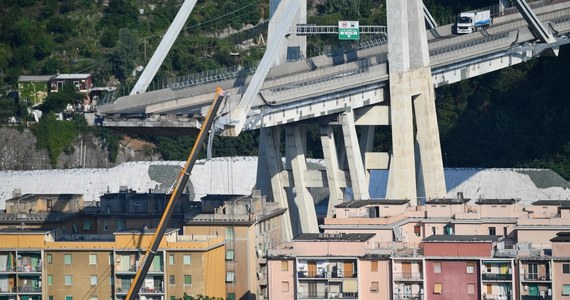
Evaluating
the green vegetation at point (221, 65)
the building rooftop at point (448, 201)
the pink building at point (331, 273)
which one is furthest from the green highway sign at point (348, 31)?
the pink building at point (331, 273)

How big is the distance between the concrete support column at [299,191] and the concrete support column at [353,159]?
1.41 meters

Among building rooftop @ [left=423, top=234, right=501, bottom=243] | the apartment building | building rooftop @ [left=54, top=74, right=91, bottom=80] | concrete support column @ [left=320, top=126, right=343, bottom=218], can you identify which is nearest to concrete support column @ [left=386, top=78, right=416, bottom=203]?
concrete support column @ [left=320, top=126, right=343, bottom=218]

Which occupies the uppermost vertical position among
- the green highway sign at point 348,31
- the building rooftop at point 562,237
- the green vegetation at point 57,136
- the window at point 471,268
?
the green highway sign at point 348,31

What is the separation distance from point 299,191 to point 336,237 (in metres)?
16.0

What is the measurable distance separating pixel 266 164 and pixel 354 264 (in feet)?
63.8

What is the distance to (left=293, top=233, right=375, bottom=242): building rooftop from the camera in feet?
215

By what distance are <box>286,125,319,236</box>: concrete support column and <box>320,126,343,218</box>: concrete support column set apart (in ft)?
2.24

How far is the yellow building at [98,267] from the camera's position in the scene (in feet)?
224

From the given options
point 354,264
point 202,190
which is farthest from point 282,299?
point 202,190

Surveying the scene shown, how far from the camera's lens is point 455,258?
6347 cm

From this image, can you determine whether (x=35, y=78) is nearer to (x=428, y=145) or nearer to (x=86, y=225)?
(x=428, y=145)

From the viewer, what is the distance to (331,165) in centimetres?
8319

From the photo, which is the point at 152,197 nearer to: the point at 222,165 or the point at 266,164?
the point at 266,164

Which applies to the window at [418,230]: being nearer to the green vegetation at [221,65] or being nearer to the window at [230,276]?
the window at [230,276]
